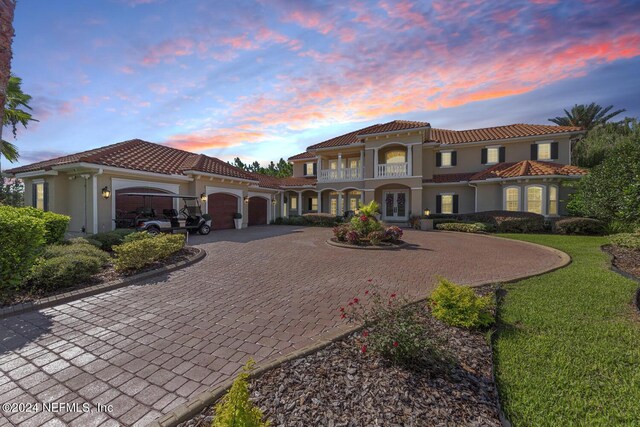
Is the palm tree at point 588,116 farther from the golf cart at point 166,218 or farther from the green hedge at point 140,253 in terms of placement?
the green hedge at point 140,253

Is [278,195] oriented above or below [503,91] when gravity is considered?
below

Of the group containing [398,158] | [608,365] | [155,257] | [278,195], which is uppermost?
[398,158]

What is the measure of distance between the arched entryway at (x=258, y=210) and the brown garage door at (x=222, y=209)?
2599 millimetres

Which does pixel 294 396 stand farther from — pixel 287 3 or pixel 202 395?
pixel 287 3

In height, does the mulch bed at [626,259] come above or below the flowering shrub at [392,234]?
below

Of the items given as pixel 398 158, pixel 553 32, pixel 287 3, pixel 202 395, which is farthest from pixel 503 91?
pixel 202 395

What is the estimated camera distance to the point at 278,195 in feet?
86.0

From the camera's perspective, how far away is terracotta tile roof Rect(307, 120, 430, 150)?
64.7 ft

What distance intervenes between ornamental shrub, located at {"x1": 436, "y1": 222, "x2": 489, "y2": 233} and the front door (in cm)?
454

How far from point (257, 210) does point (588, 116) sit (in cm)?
3638

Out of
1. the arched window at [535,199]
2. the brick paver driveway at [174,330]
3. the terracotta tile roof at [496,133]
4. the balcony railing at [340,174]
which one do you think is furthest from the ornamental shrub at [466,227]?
the brick paver driveway at [174,330]

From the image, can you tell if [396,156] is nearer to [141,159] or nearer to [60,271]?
[141,159]

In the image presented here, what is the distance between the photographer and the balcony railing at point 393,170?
2041cm

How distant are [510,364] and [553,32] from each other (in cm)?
957
